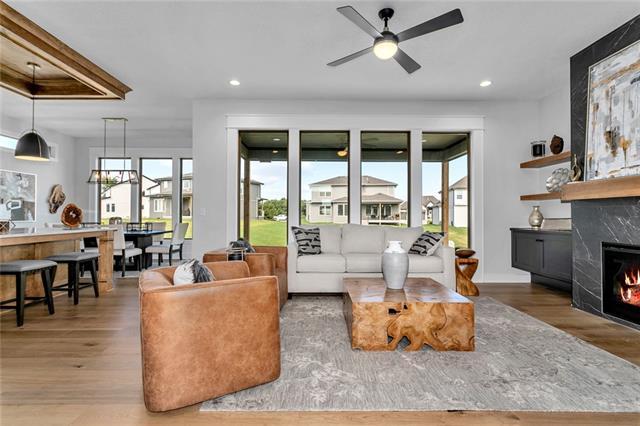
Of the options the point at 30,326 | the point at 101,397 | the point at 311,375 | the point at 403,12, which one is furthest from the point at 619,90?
the point at 30,326

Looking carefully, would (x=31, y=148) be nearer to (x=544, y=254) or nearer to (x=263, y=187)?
(x=263, y=187)

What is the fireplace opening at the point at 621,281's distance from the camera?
3018mm

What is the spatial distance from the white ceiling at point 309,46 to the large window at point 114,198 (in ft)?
8.54

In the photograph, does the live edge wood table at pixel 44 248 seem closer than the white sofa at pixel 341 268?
Yes

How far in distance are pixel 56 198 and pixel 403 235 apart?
7310mm

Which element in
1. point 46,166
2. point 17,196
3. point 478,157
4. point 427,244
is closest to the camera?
point 427,244

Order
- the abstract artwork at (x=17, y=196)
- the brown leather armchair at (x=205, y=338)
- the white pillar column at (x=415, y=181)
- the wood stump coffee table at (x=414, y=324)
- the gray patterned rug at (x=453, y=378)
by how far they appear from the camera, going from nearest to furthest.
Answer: the brown leather armchair at (x=205, y=338) < the gray patterned rug at (x=453, y=378) < the wood stump coffee table at (x=414, y=324) < the white pillar column at (x=415, y=181) < the abstract artwork at (x=17, y=196)

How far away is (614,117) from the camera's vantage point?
3.22 metres

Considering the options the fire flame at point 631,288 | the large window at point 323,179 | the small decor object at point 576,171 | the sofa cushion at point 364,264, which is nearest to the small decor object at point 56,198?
the large window at point 323,179

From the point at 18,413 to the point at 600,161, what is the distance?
5.01 metres

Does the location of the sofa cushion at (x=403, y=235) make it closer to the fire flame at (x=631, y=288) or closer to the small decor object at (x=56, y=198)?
the fire flame at (x=631, y=288)

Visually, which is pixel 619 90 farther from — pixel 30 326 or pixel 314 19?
pixel 30 326

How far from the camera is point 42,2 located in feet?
9.37

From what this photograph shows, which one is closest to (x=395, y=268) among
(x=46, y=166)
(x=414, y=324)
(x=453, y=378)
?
(x=414, y=324)
